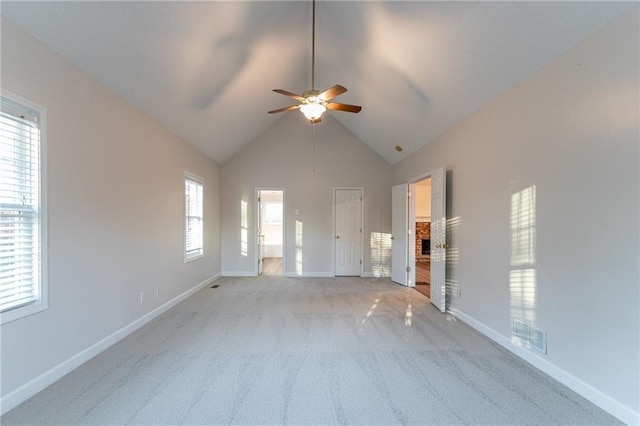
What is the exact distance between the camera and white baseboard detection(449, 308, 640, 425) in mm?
1722

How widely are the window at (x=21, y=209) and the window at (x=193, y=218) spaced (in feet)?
8.10

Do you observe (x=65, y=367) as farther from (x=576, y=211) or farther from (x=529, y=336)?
(x=576, y=211)

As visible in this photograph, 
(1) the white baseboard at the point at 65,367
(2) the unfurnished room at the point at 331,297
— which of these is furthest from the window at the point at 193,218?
(1) the white baseboard at the point at 65,367

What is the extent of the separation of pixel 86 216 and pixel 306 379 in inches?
96.7

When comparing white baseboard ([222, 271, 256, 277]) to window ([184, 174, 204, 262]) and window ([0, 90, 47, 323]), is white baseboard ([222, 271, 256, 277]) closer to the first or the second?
window ([184, 174, 204, 262])

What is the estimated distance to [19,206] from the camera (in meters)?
1.93

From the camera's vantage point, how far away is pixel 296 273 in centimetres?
620

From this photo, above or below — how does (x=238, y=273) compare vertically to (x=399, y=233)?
below

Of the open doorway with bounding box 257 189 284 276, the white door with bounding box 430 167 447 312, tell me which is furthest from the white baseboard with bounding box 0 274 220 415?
the open doorway with bounding box 257 189 284 276

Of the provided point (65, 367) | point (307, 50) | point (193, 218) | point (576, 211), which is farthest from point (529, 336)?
point (193, 218)

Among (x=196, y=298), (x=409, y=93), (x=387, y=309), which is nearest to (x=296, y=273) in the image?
(x=196, y=298)

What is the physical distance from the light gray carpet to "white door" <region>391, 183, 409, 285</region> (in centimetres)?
189

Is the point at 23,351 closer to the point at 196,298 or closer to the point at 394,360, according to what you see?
the point at 196,298

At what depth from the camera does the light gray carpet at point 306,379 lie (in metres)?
1.80
